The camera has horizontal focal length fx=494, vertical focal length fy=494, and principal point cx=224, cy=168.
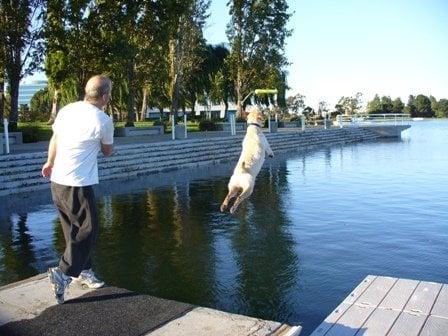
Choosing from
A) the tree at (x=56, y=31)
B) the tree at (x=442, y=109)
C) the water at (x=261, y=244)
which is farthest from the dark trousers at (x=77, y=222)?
the tree at (x=442, y=109)

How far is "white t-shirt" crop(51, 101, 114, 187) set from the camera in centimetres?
436

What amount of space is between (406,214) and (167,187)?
711cm

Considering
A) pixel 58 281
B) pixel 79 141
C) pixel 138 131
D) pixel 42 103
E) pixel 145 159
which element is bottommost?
pixel 58 281

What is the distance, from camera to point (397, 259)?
6848 millimetres

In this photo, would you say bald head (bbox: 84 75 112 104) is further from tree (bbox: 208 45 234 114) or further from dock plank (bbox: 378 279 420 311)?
tree (bbox: 208 45 234 114)

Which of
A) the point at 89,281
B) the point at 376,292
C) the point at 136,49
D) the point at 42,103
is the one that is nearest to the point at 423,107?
the point at 42,103

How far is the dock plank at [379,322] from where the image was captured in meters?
4.06

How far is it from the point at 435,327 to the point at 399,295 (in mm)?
792

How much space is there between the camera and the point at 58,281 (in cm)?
450

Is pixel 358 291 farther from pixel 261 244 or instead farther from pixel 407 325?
pixel 261 244

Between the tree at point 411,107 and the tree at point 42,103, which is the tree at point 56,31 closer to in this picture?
the tree at point 42,103

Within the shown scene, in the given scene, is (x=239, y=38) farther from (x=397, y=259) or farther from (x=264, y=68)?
(x=397, y=259)

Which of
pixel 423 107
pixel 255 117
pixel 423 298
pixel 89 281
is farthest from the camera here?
pixel 423 107

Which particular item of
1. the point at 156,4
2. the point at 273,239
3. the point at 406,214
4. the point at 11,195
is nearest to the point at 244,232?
the point at 273,239
